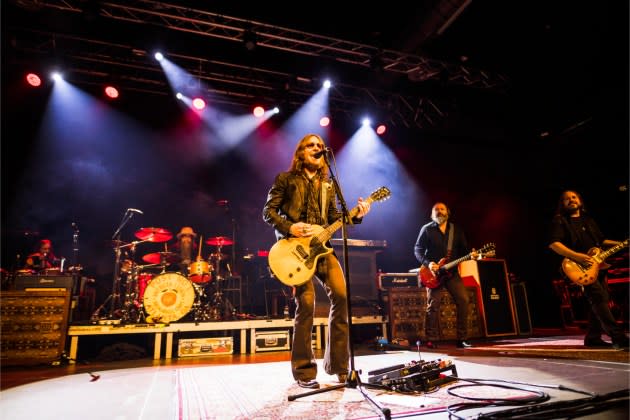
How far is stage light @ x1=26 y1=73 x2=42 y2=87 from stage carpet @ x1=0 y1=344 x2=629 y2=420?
6849mm

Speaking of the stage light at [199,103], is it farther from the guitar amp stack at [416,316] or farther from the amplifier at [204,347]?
the guitar amp stack at [416,316]

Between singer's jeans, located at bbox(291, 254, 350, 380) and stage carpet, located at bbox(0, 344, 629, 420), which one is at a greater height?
singer's jeans, located at bbox(291, 254, 350, 380)

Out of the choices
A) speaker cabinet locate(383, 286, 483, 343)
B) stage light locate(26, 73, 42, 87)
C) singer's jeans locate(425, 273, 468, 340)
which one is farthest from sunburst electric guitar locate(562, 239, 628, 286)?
stage light locate(26, 73, 42, 87)

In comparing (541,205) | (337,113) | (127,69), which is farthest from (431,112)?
(127,69)

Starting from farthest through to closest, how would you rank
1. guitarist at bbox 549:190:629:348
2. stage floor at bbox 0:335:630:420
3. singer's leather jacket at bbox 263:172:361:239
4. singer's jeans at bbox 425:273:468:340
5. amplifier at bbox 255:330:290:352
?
amplifier at bbox 255:330:290:352 → singer's jeans at bbox 425:273:468:340 → guitarist at bbox 549:190:629:348 → singer's leather jacket at bbox 263:172:361:239 → stage floor at bbox 0:335:630:420

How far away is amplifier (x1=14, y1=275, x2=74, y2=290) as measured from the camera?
559cm

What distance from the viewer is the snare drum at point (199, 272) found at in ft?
24.1

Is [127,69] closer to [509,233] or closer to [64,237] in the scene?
[64,237]

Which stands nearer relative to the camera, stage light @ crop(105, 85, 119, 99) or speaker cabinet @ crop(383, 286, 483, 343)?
speaker cabinet @ crop(383, 286, 483, 343)

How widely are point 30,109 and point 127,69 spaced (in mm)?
2347

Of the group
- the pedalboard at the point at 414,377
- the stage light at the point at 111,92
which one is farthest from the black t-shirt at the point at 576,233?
the stage light at the point at 111,92

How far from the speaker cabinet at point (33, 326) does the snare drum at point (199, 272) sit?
2.26 meters

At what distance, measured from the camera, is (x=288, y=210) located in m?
3.26

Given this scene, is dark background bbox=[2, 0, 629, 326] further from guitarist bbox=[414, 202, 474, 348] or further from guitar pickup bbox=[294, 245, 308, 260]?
guitar pickup bbox=[294, 245, 308, 260]
